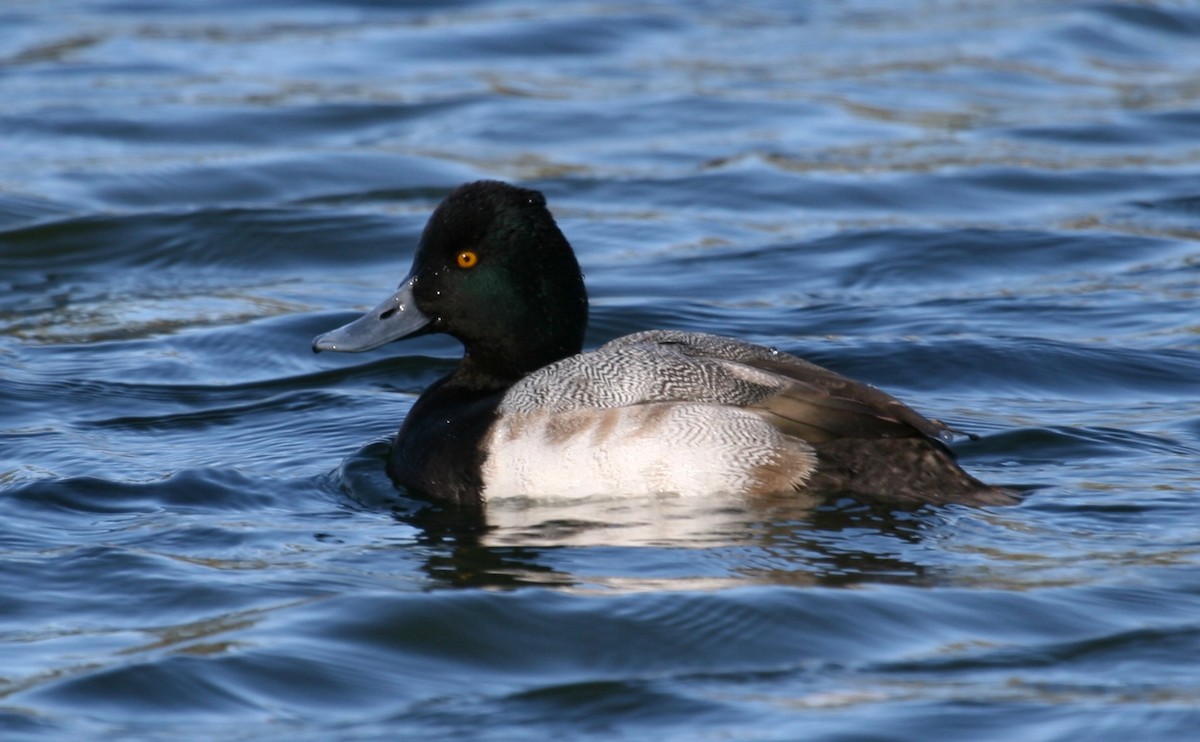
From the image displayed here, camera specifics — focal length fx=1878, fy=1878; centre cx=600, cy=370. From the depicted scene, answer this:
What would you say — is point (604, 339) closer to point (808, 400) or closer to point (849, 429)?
point (808, 400)

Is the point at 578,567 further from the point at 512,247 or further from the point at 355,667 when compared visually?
the point at 512,247

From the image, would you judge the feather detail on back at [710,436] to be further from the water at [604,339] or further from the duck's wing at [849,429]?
the water at [604,339]

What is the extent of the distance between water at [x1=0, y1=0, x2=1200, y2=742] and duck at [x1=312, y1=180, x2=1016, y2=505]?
12 centimetres

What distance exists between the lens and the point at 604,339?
9164 mm

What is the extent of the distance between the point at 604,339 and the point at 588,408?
296 cm

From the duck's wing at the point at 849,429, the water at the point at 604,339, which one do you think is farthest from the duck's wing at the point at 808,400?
the water at the point at 604,339

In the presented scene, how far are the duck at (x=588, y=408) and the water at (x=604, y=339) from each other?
12cm

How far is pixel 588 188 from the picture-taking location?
11.9 metres

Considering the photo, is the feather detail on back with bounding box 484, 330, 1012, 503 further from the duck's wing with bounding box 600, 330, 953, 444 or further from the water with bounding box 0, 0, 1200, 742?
the water with bounding box 0, 0, 1200, 742

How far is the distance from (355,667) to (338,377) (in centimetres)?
356

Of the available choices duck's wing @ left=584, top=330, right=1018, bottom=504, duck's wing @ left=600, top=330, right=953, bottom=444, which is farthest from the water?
duck's wing @ left=600, top=330, right=953, bottom=444

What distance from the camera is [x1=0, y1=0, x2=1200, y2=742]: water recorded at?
507 cm

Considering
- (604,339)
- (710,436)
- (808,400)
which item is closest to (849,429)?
(808,400)

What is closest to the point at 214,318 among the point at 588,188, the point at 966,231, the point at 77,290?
the point at 77,290
